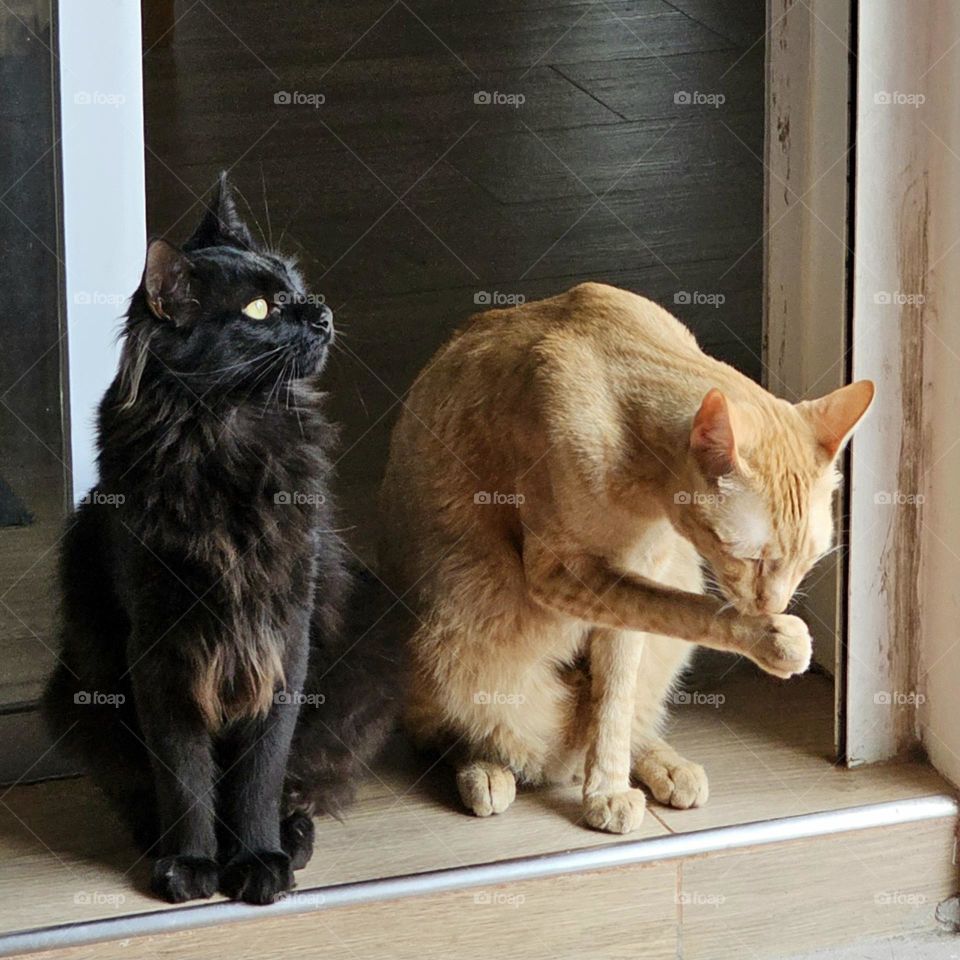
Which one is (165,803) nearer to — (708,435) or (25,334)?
(25,334)

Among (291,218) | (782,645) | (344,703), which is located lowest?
(344,703)

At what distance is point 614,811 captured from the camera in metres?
1.79

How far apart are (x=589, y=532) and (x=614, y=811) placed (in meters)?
0.38

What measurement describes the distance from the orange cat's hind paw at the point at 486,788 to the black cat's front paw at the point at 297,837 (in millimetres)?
213

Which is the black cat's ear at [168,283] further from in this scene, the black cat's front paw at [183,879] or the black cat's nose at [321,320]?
the black cat's front paw at [183,879]

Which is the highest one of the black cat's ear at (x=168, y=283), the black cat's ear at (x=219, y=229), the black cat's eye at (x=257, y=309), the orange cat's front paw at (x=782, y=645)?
the black cat's ear at (x=219, y=229)

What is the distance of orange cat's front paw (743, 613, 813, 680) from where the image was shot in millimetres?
1548

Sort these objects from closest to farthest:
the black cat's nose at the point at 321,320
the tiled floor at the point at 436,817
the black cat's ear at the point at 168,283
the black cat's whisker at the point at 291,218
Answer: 1. the black cat's ear at the point at 168,283
2. the black cat's nose at the point at 321,320
3. the tiled floor at the point at 436,817
4. the black cat's whisker at the point at 291,218

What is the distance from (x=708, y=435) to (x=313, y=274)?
1.60 m

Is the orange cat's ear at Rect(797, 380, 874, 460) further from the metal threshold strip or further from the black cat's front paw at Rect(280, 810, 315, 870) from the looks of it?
the black cat's front paw at Rect(280, 810, 315, 870)

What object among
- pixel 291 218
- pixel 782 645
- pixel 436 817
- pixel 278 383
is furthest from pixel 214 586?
pixel 291 218

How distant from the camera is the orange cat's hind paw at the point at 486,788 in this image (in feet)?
6.03

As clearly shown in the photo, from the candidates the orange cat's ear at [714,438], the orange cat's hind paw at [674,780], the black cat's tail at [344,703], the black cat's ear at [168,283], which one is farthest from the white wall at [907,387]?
the black cat's ear at [168,283]

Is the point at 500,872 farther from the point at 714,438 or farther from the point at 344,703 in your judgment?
the point at 714,438
